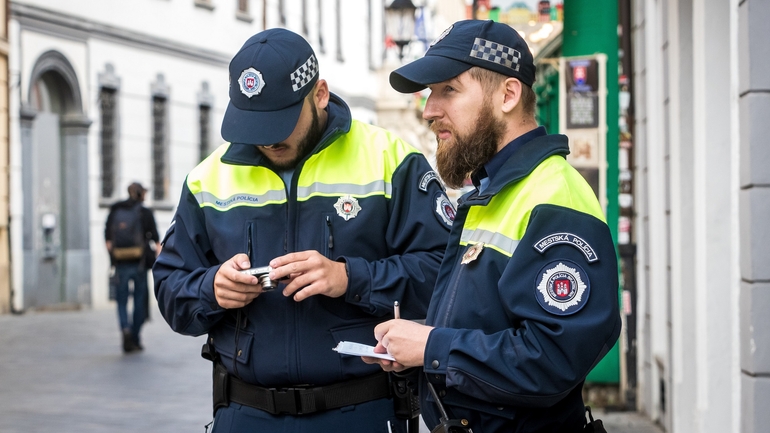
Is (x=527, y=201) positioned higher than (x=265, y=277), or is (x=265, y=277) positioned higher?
(x=527, y=201)

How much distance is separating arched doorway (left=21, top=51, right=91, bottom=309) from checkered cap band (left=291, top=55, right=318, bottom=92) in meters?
15.8

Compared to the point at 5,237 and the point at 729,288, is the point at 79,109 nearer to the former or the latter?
the point at 5,237

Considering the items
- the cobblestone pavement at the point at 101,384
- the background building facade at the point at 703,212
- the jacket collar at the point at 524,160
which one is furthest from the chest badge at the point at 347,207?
the cobblestone pavement at the point at 101,384

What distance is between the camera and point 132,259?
13.3 meters

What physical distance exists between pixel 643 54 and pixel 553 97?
4776 mm

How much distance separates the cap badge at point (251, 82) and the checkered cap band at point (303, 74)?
10 centimetres

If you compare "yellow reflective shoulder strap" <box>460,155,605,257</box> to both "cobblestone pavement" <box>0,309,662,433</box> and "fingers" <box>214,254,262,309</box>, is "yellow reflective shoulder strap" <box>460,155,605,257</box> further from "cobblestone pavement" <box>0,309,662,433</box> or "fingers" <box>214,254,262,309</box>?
"cobblestone pavement" <box>0,309,662,433</box>

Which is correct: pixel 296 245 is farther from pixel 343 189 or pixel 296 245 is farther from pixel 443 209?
pixel 443 209

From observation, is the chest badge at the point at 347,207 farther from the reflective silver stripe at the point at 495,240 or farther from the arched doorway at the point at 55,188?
the arched doorway at the point at 55,188

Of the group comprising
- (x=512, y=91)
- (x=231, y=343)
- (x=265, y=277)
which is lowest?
(x=231, y=343)

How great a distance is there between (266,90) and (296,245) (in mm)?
468

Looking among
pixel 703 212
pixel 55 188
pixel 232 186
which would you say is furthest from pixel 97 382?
pixel 55 188

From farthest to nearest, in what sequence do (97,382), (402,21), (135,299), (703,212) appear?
Result: (402,21), (135,299), (97,382), (703,212)

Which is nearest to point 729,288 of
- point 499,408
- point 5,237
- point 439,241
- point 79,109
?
point 439,241
